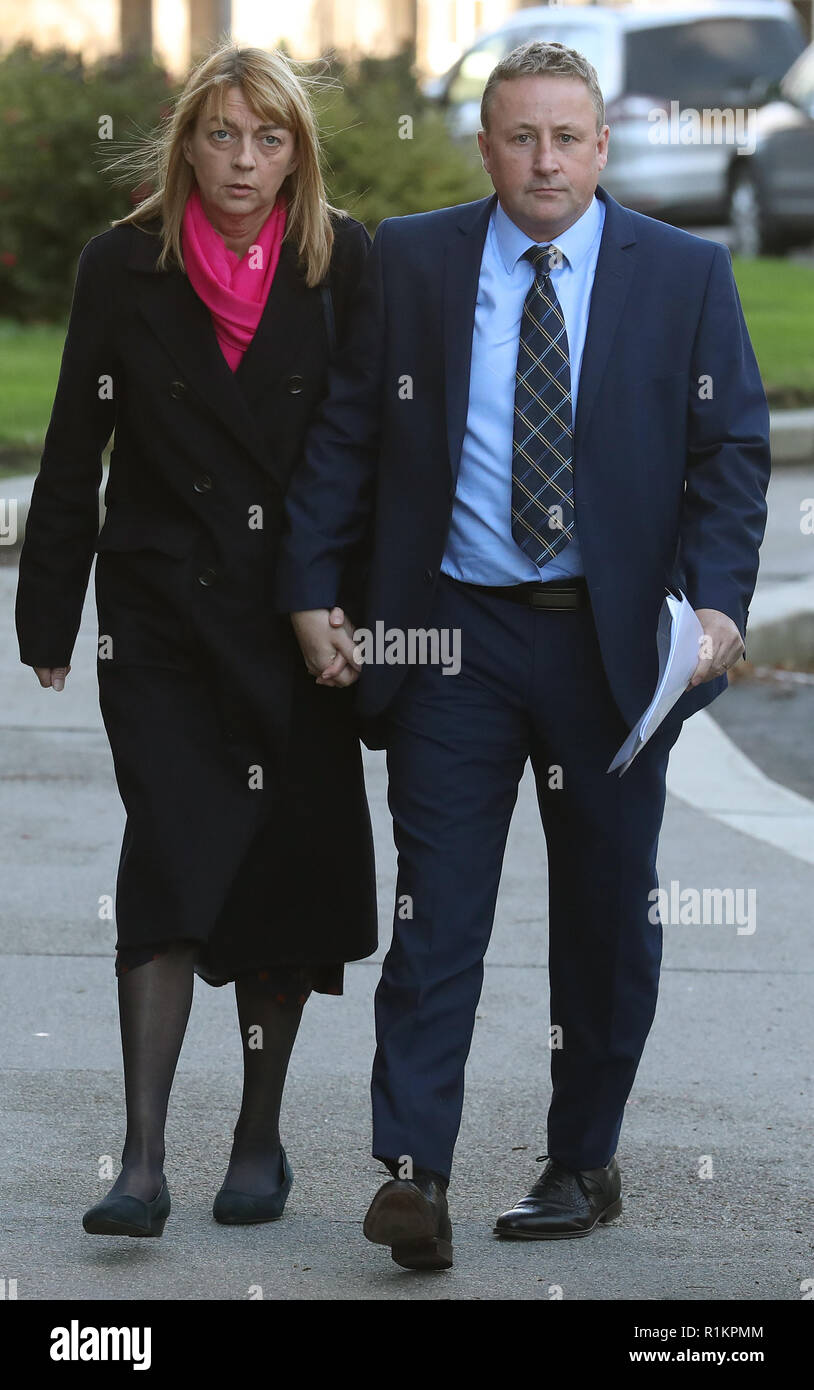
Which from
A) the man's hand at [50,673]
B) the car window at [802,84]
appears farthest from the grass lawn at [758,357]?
the man's hand at [50,673]

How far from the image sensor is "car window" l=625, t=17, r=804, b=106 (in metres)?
18.8

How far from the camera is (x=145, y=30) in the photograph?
89.2 ft

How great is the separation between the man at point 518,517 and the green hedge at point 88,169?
952 centimetres

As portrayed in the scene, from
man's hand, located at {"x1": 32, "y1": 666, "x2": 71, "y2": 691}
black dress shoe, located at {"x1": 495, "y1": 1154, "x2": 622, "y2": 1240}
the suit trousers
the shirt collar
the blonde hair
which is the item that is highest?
the blonde hair

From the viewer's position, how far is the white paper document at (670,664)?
361 cm

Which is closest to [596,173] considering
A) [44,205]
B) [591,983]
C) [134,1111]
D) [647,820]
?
[647,820]

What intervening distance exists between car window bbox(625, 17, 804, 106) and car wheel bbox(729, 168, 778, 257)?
29.2 inches

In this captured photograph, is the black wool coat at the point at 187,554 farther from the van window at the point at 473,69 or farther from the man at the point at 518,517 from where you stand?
the van window at the point at 473,69

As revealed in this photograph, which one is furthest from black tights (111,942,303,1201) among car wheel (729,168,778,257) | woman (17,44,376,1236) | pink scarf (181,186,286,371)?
car wheel (729,168,778,257)

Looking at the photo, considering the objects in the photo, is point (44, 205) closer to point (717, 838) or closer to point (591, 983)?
point (717, 838)

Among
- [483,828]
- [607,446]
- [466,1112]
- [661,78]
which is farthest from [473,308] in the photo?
[661,78]

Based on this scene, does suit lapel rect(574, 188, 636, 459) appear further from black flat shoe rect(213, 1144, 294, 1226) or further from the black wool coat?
black flat shoe rect(213, 1144, 294, 1226)

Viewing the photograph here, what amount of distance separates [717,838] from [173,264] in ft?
10.9
